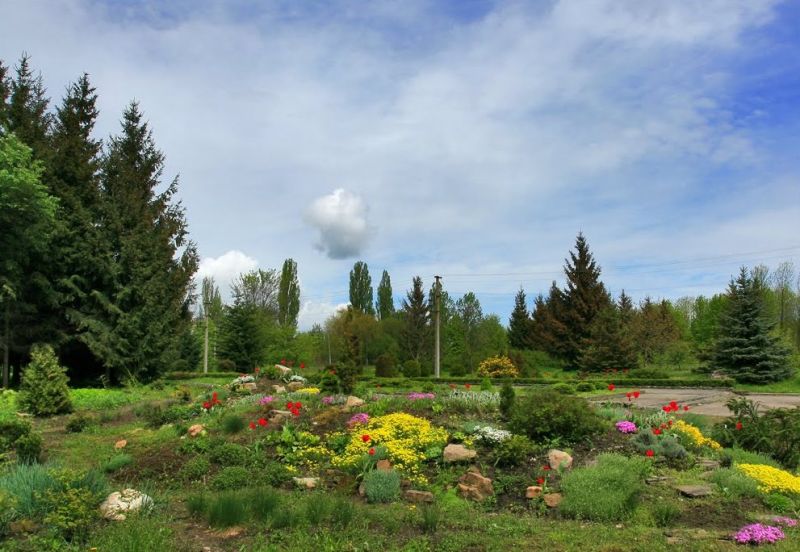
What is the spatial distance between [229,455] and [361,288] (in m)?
46.1

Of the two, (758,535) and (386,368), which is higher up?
A: (386,368)

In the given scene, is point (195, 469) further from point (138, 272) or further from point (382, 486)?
point (138, 272)

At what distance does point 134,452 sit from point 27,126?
1960 centimetres

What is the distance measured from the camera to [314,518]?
5.02m

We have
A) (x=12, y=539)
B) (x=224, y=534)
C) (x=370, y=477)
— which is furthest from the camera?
(x=370, y=477)

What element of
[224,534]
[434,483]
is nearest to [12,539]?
[224,534]

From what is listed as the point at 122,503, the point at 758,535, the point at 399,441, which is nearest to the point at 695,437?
the point at 758,535

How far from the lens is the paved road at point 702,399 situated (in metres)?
14.9

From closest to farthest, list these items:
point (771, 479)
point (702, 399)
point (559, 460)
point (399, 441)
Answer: point (771, 479) < point (559, 460) < point (399, 441) < point (702, 399)

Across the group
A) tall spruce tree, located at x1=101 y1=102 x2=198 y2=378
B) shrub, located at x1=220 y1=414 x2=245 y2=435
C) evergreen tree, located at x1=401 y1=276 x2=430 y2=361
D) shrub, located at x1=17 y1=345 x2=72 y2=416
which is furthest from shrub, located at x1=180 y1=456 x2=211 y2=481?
evergreen tree, located at x1=401 y1=276 x2=430 y2=361

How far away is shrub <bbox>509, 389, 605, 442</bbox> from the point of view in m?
7.63

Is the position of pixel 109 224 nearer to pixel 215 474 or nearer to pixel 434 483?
pixel 215 474

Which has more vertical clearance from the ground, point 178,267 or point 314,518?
point 178,267

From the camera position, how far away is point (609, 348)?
3031 centimetres
